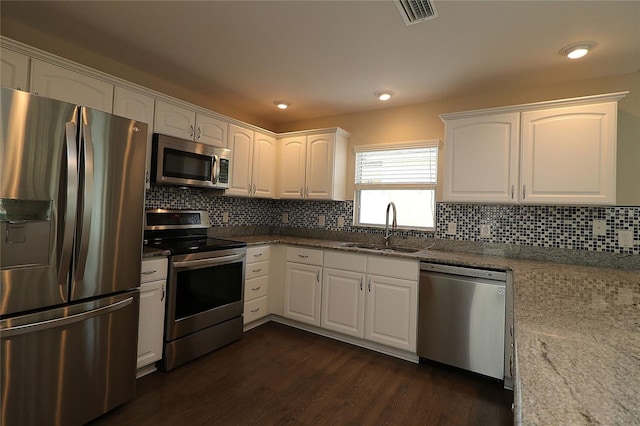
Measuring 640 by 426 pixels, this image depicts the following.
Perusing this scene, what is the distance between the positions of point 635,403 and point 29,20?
131 inches

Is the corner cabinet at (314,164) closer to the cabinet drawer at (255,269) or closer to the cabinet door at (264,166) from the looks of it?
the cabinet door at (264,166)

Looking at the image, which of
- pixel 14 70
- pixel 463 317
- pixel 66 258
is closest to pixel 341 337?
pixel 463 317

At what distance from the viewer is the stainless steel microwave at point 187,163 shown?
251 cm

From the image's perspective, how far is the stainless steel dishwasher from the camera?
227cm

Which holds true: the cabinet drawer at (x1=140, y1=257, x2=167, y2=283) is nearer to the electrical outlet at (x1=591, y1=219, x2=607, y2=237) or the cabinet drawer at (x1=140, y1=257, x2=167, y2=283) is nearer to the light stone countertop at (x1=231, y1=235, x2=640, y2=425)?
the light stone countertop at (x1=231, y1=235, x2=640, y2=425)

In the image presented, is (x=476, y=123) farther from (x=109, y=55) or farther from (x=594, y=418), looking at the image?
(x=109, y=55)

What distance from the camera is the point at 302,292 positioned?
317 centimetres

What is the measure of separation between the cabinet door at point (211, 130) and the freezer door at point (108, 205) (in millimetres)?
975

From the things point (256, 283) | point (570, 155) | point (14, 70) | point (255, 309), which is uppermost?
point (14, 70)

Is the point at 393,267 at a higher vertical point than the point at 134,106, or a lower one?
lower

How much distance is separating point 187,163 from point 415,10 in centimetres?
209

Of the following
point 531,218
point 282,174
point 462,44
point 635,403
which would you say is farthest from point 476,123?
point 635,403

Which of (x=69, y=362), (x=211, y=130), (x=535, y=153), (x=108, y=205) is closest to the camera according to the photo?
(x=69, y=362)

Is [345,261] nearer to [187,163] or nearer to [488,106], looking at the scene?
[187,163]
